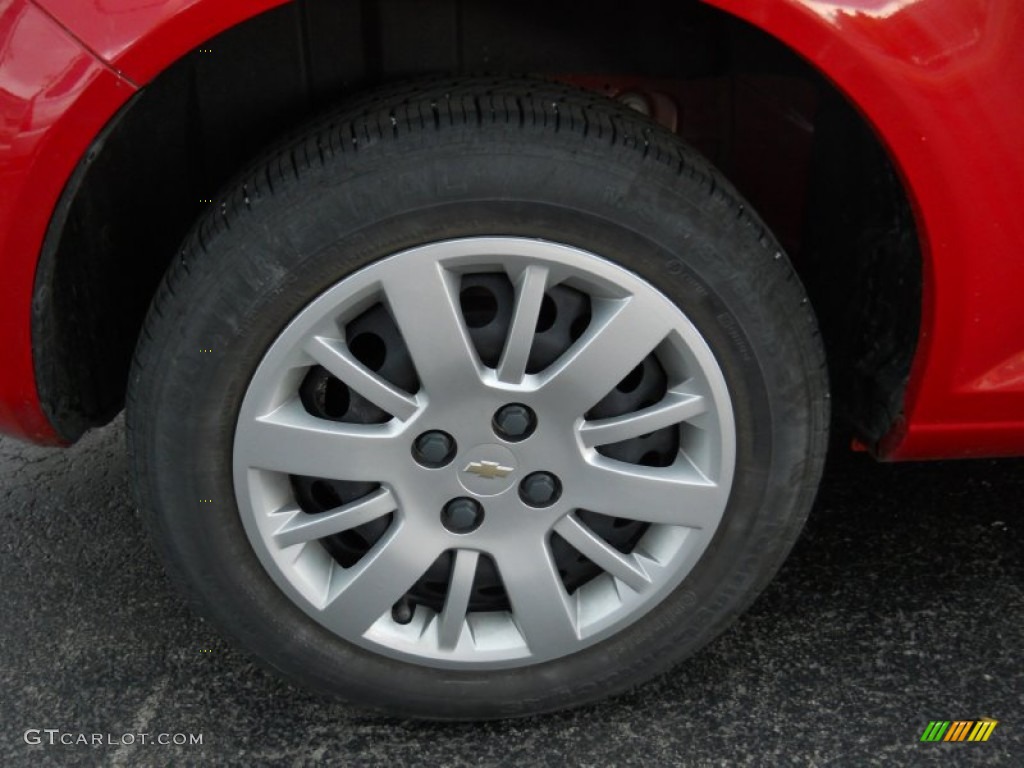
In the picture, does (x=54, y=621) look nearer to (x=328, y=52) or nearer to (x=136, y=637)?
(x=136, y=637)

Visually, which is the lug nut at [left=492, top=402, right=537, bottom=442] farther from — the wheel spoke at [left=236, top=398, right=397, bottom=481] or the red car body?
the red car body

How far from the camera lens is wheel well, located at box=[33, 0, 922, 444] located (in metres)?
1.47

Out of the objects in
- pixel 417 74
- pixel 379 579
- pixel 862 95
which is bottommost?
pixel 379 579

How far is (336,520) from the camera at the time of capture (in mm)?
1450

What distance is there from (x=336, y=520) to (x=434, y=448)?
7.1 inches

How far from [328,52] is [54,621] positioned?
43.4 inches

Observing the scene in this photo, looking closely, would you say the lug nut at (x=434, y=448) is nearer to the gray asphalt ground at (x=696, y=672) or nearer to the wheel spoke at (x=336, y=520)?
the wheel spoke at (x=336, y=520)

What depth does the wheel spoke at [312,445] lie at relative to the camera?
4.56 ft

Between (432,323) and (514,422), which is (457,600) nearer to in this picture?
(514,422)

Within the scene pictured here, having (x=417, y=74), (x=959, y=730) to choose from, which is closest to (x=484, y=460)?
(x=417, y=74)

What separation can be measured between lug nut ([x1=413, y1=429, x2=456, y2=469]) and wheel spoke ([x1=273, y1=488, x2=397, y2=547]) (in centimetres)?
8

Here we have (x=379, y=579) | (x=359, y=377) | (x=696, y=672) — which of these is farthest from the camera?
(x=696, y=672)

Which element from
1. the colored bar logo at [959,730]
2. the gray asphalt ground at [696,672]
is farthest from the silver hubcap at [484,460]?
the colored bar logo at [959,730]

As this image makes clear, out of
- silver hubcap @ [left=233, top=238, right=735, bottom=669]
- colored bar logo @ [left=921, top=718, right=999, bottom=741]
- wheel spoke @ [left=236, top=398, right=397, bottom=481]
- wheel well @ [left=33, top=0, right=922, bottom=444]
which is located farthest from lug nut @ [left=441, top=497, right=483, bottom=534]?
colored bar logo @ [left=921, top=718, right=999, bottom=741]
